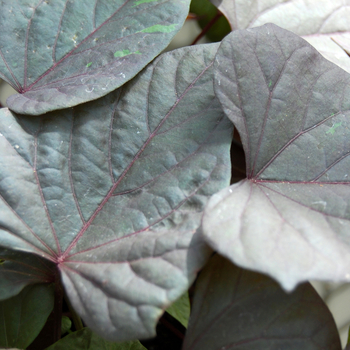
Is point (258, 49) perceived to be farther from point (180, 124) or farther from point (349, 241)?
point (349, 241)

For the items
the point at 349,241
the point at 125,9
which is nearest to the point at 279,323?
the point at 349,241

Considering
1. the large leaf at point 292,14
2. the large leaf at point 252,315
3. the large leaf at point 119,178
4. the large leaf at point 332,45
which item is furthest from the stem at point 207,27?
the large leaf at point 252,315

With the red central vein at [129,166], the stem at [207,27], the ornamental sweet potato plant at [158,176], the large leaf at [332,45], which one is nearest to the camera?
the ornamental sweet potato plant at [158,176]

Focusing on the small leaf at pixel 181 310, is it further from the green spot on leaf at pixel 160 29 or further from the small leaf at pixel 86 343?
the green spot on leaf at pixel 160 29

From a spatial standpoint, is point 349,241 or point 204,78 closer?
point 349,241

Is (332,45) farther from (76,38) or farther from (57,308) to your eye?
(57,308)

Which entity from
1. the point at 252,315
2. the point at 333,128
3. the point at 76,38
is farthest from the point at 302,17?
the point at 252,315

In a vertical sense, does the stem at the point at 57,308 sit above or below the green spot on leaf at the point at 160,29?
below
